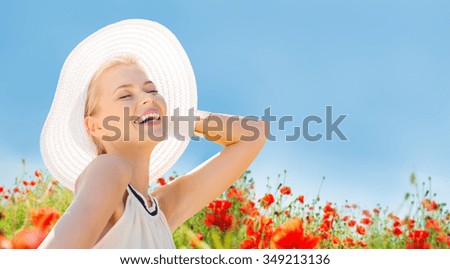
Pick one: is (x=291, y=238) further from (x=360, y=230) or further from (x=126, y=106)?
(x=360, y=230)

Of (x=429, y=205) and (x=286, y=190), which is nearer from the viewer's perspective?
(x=286, y=190)

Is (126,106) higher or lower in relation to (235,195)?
higher

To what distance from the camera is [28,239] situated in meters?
1.95

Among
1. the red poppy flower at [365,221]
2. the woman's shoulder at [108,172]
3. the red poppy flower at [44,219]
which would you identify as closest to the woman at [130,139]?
the woman's shoulder at [108,172]

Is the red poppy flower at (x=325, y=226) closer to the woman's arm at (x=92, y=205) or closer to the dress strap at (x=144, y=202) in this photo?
the dress strap at (x=144, y=202)

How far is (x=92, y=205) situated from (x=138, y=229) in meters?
0.25

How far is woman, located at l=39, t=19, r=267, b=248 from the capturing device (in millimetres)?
1846

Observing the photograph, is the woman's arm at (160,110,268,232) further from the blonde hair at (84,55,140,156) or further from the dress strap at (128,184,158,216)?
the blonde hair at (84,55,140,156)

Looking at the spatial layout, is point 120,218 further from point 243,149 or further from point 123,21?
A: point 123,21

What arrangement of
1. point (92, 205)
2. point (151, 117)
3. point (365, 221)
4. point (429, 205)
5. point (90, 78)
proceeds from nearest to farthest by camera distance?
point (92, 205) < point (151, 117) < point (90, 78) < point (429, 205) < point (365, 221)

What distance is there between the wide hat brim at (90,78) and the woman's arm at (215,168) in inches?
5.6

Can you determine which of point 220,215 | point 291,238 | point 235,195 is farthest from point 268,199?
point 291,238

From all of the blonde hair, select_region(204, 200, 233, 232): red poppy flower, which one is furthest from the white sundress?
select_region(204, 200, 233, 232): red poppy flower
